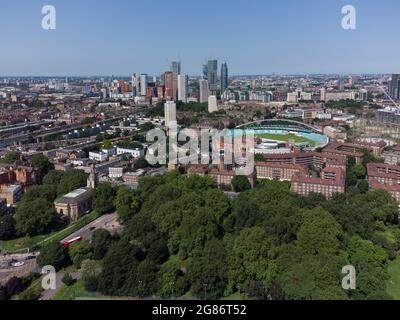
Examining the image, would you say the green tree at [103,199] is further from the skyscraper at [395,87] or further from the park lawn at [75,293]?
the skyscraper at [395,87]

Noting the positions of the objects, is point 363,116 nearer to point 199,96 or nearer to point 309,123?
point 309,123

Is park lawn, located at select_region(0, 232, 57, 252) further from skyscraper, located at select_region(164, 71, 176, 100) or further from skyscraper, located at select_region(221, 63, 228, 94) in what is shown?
skyscraper, located at select_region(221, 63, 228, 94)

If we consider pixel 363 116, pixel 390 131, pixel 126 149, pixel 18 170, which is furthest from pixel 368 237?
pixel 363 116

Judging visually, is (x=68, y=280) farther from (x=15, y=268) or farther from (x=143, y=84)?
(x=143, y=84)

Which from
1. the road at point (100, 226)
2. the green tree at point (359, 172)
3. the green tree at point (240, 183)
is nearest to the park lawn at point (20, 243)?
the road at point (100, 226)

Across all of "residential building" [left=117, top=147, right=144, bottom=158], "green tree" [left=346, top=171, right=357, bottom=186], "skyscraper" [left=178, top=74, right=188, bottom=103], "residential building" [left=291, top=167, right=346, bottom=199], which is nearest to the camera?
"residential building" [left=291, top=167, right=346, bottom=199]

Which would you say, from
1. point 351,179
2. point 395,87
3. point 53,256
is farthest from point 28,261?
point 395,87

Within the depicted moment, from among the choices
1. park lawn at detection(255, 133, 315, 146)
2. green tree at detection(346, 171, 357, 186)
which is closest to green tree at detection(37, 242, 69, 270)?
green tree at detection(346, 171, 357, 186)
